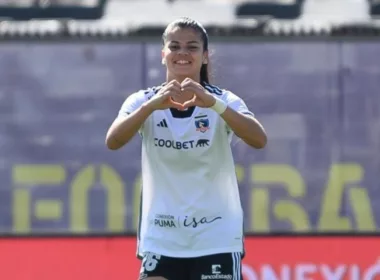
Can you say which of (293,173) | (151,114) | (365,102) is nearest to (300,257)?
(293,173)

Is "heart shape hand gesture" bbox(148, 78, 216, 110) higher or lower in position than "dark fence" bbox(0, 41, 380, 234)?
higher

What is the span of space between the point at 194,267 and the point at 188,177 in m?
0.35

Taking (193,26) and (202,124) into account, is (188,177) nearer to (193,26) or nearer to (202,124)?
(202,124)

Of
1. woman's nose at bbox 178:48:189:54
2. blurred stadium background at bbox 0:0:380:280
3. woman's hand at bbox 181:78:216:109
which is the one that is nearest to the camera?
woman's hand at bbox 181:78:216:109

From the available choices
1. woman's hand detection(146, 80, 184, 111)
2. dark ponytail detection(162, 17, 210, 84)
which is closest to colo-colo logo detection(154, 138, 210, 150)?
woman's hand detection(146, 80, 184, 111)

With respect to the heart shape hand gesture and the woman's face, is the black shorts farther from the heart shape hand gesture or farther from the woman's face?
the woman's face

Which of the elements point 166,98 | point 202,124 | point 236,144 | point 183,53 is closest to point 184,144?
point 202,124

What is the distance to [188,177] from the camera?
4.83 m

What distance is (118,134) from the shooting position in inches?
191

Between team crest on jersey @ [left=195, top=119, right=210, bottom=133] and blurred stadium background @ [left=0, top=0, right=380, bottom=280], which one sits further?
blurred stadium background @ [left=0, top=0, right=380, bottom=280]

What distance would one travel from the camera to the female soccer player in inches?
190

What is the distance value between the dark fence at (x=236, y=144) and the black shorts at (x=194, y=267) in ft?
12.3

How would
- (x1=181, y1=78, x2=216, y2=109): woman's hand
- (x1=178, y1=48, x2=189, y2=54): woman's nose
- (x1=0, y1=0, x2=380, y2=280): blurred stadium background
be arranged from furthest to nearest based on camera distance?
(x1=0, y1=0, x2=380, y2=280): blurred stadium background, (x1=178, y1=48, x2=189, y2=54): woman's nose, (x1=181, y1=78, x2=216, y2=109): woman's hand

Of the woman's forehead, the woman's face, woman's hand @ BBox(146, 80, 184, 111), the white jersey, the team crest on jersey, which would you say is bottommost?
the white jersey
